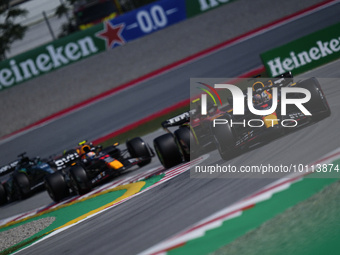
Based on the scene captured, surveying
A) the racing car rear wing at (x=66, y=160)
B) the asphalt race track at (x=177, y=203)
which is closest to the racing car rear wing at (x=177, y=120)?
the asphalt race track at (x=177, y=203)

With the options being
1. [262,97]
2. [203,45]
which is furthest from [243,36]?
[262,97]

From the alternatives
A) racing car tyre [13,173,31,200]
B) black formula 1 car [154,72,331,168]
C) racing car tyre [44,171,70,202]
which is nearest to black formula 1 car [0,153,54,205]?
racing car tyre [13,173,31,200]

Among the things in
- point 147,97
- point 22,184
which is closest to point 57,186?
point 22,184

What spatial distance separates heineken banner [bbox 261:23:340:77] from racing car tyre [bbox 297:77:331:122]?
6.01 m

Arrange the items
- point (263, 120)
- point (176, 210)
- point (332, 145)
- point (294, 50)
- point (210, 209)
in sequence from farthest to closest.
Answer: point (294, 50), point (263, 120), point (332, 145), point (176, 210), point (210, 209)

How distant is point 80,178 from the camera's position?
8.63 m

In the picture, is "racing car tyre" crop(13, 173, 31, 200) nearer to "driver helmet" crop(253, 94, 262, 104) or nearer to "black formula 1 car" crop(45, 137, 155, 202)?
"black formula 1 car" crop(45, 137, 155, 202)

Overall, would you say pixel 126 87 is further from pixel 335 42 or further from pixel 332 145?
pixel 332 145

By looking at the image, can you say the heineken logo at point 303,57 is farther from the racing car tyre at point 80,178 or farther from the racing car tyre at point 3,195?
the racing car tyre at point 3,195

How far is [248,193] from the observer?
4.89 m

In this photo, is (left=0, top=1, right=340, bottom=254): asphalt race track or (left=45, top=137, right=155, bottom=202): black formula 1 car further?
(left=45, top=137, right=155, bottom=202): black formula 1 car

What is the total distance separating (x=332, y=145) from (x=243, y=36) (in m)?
12.9

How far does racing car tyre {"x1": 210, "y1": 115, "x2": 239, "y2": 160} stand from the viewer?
21.1ft

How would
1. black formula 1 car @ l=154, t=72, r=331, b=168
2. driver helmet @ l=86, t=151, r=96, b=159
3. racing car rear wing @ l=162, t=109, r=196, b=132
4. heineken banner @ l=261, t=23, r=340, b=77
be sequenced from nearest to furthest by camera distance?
1. black formula 1 car @ l=154, t=72, r=331, b=168
2. racing car rear wing @ l=162, t=109, r=196, b=132
3. driver helmet @ l=86, t=151, r=96, b=159
4. heineken banner @ l=261, t=23, r=340, b=77
